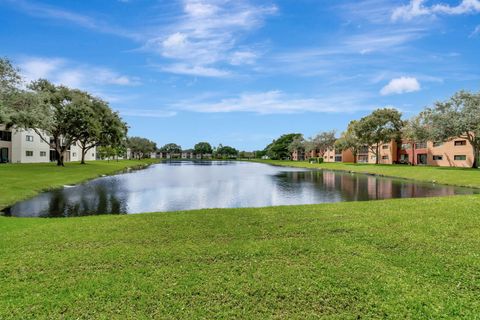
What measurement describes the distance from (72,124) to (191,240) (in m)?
49.9

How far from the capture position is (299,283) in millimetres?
6477

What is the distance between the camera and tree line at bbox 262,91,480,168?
160 feet

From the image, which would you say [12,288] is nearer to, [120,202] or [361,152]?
[120,202]

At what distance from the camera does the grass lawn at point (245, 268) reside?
571 cm

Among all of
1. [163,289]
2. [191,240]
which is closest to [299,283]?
[163,289]

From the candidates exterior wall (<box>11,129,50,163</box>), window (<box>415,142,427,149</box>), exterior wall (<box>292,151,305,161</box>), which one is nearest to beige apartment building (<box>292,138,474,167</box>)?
window (<box>415,142,427,149</box>)

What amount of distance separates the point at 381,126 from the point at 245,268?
79346 mm

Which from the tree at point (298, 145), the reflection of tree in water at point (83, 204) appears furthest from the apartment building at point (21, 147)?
the tree at point (298, 145)

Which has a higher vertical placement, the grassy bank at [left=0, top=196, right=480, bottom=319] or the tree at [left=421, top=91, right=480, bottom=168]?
the tree at [left=421, top=91, right=480, bottom=168]

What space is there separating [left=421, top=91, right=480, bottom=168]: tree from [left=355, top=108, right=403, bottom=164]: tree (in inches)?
881

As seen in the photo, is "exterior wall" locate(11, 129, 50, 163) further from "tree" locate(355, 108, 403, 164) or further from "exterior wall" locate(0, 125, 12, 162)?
"tree" locate(355, 108, 403, 164)

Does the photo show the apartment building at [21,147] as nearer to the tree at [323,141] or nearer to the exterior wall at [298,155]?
the tree at [323,141]

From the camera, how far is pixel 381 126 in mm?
78000

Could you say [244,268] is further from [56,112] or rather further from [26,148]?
[26,148]
